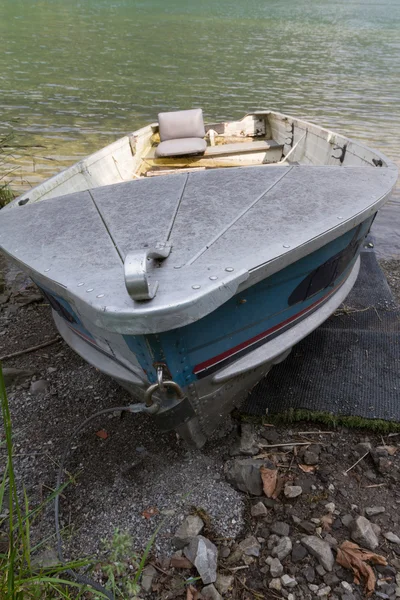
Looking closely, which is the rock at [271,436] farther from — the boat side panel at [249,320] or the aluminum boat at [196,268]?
the boat side panel at [249,320]

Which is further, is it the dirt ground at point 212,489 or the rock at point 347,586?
the dirt ground at point 212,489

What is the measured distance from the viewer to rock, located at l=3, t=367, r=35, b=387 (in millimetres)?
3510

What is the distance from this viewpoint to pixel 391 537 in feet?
7.66

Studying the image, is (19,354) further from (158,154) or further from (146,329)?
(158,154)

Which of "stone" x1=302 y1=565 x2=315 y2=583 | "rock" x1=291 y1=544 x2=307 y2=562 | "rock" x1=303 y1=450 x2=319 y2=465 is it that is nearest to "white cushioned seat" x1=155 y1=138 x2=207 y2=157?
"rock" x1=303 y1=450 x2=319 y2=465

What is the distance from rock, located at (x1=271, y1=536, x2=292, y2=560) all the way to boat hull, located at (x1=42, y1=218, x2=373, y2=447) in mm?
714

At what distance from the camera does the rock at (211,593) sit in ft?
7.06

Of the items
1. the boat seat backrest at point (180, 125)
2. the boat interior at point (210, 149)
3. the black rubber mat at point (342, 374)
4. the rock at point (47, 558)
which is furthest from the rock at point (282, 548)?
the boat seat backrest at point (180, 125)

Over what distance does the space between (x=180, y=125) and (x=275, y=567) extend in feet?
20.3

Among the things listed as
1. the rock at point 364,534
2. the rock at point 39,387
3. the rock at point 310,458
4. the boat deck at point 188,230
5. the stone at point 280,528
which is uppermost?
the boat deck at point 188,230

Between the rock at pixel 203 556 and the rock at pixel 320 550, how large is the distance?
477 mm

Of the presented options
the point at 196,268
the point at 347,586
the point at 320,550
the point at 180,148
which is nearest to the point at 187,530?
the point at 320,550

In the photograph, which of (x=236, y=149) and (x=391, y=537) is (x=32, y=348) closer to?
(x=391, y=537)

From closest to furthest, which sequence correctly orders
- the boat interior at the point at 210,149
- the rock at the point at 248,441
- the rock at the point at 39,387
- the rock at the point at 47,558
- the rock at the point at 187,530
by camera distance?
the rock at the point at 47,558, the rock at the point at 187,530, the rock at the point at 248,441, the rock at the point at 39,387, the boat interior at the point at 210,149
